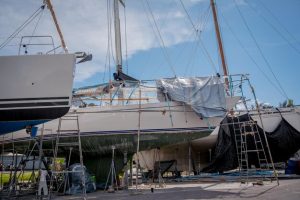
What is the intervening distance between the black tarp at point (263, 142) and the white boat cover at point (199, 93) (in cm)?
335

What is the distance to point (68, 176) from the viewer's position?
983cm

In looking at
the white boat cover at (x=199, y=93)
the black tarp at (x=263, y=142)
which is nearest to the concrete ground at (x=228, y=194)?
the white boat cover at (x=199, y=93)

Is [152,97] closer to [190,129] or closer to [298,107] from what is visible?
[190,129]

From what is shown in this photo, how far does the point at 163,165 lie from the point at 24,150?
6645 mm

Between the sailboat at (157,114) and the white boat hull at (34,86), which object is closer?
the white boat hull at (34,86)

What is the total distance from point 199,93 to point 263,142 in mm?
5238

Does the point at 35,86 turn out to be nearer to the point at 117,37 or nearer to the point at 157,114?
the point at 157,114

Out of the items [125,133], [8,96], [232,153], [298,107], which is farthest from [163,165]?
[8,96]

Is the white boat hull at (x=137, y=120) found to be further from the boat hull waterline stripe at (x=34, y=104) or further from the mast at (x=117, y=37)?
the mast at (x=117, y=37)

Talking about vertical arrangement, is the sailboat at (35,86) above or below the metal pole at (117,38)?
below

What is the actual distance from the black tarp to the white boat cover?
11.0 ft

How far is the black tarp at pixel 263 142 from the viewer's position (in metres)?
12.7

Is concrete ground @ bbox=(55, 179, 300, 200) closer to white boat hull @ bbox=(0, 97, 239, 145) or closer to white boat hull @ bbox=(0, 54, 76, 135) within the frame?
white boat hull @ bbox=(0, 97, 239, 145)

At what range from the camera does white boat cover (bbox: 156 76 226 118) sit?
30.3ft
